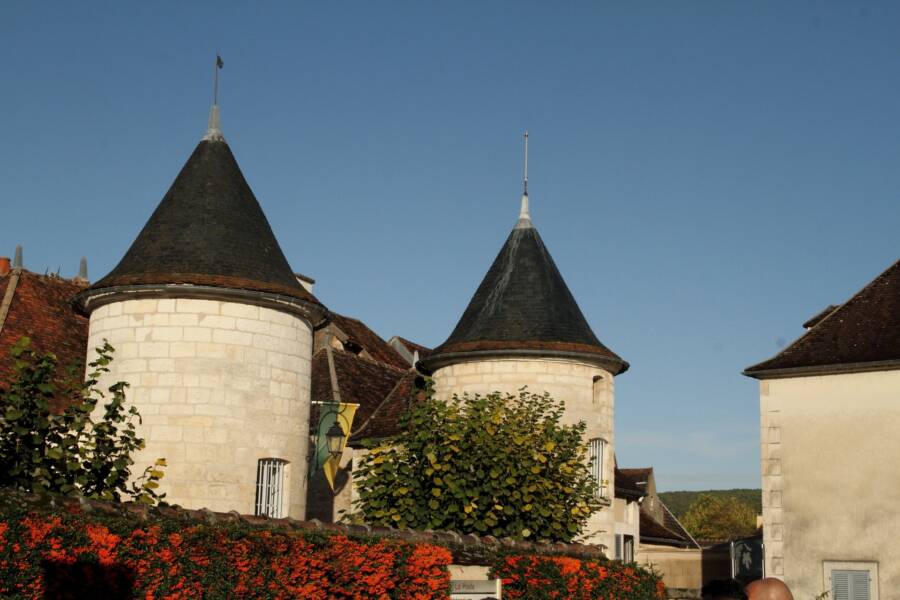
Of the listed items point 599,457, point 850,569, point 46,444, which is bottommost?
point 850,569

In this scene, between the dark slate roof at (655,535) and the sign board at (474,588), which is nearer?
the sign board at (474,588)

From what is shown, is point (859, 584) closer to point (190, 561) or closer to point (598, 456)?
point (598, 456)

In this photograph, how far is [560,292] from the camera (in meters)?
22.4

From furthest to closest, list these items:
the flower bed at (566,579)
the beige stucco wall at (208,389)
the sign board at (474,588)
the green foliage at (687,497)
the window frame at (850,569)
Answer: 1. the green foliage at (687,497)
2. the window frame at (850,569)
3. the beige stucco wall at (208,389)
4. the flower bed at (566,579)
5. the sign board at (474,588)

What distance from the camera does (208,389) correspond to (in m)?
16.7

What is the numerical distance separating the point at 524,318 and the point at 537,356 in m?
0.91

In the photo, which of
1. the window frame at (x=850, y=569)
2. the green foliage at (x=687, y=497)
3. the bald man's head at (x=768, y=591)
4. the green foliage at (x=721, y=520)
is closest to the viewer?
the bald man's head at (x=768, y=591)

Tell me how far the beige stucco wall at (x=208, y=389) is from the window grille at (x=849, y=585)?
966 centimetres

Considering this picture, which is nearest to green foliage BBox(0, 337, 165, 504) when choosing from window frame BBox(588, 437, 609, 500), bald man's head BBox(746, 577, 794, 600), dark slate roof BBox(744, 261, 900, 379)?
bald man's head BBox(746, 577, 794, 600)

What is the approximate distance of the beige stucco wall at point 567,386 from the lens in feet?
68.6

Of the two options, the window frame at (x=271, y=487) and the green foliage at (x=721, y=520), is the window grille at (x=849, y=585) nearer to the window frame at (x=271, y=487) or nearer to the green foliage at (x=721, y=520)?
the window frame at (x=271, y=487)

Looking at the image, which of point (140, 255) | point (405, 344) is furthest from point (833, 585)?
point (405, 344)

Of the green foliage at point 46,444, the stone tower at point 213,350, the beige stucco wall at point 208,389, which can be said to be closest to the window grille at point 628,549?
the stone tower at point 213,350

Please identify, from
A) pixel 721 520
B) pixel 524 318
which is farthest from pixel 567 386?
pixel 721 520
